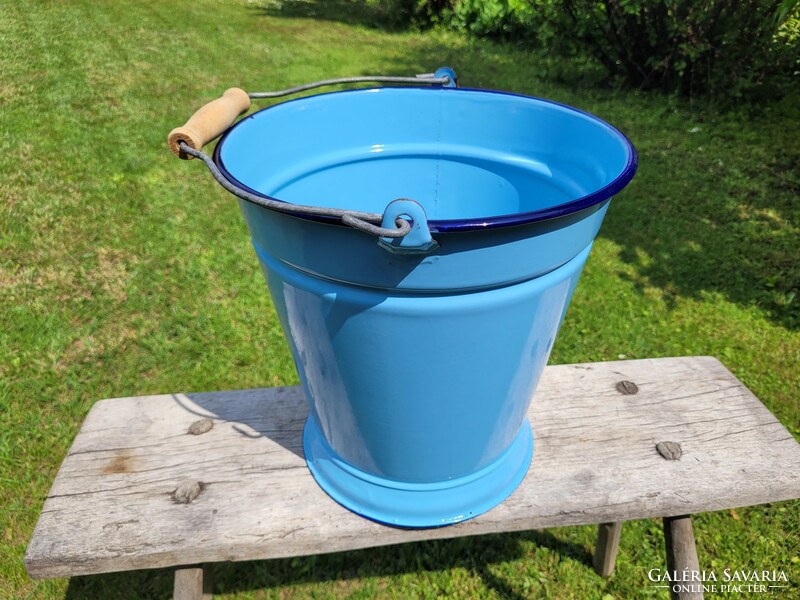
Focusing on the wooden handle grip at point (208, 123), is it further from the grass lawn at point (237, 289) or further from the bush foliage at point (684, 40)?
the bush foliage at point (684, 40)

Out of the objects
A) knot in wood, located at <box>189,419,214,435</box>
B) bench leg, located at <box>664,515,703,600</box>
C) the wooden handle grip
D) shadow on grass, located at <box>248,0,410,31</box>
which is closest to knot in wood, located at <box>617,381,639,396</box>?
bench leg, located at <box>664,515,703,600</box>

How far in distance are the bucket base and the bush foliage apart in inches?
186

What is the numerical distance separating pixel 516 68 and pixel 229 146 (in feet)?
19.8

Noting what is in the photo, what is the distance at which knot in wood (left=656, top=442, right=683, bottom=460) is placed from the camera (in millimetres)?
1460

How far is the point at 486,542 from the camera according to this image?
79.2 inches

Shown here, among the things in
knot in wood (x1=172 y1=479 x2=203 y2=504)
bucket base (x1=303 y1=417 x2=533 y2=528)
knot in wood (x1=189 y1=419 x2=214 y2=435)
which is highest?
bucket base (x1=303 y1=417 x2=533 y2=528)

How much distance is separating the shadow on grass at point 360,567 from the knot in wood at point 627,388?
670mm

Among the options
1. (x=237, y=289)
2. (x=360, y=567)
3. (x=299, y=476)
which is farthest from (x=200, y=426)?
(x=237, y=289)

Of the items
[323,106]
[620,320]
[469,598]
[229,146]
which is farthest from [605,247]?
[229,146]

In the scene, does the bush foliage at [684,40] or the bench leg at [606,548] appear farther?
the bush foliage at [684,40]

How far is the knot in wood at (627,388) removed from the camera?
5.58 feet

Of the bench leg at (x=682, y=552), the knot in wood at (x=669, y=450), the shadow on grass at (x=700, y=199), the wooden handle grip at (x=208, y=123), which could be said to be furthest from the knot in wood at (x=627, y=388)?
the shadow on grass at (x=700, y=199)

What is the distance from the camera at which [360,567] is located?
194cm

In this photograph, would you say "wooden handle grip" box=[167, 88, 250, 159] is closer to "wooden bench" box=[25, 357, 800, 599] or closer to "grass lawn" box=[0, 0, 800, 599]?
"wooden bench" box=[25, 357, 800, 599]
